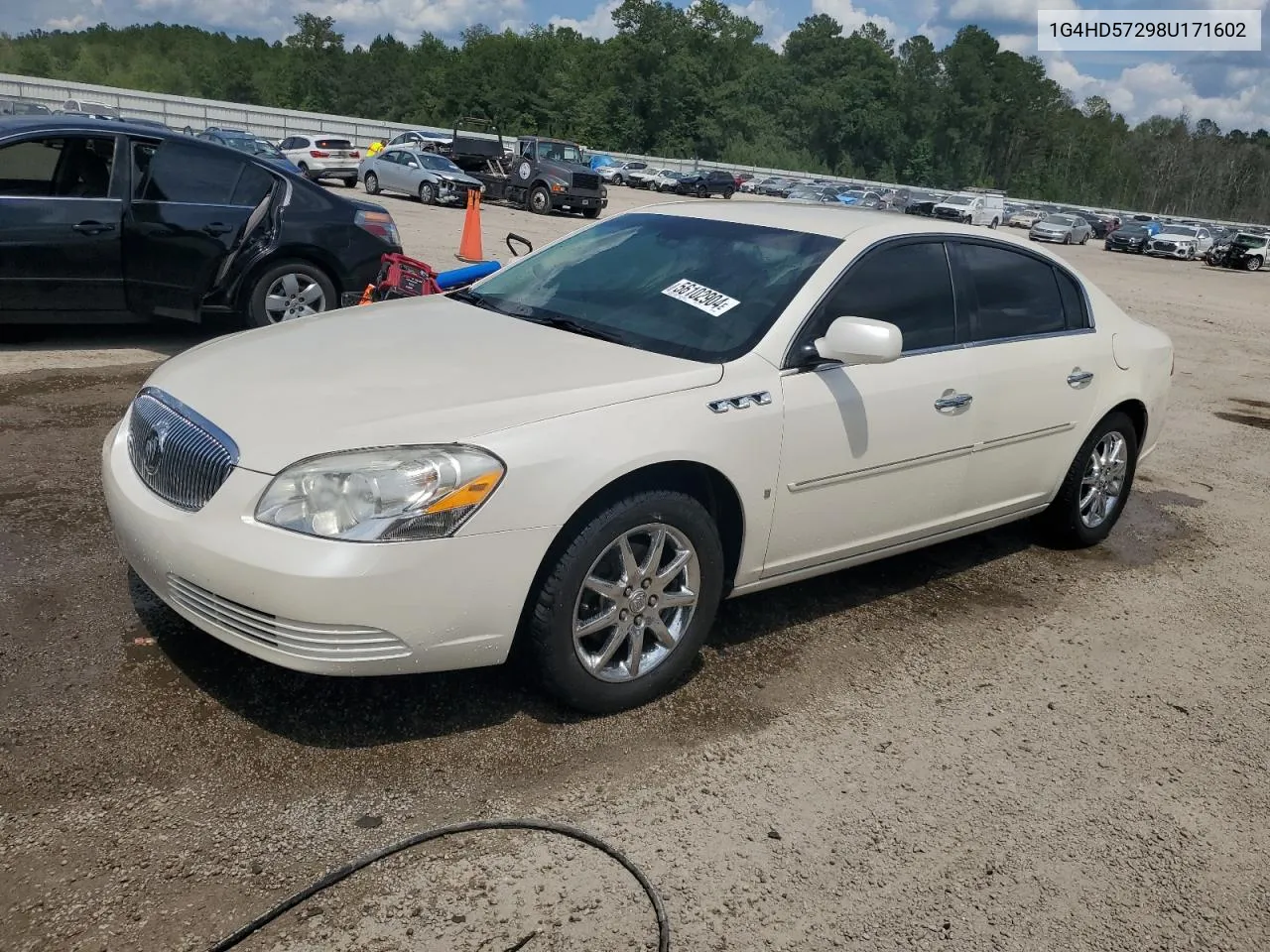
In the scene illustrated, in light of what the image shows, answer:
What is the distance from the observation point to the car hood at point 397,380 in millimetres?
3064

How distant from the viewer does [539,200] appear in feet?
101

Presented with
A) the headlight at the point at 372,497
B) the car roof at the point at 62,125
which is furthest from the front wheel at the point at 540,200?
the headlight at the point at 372,497

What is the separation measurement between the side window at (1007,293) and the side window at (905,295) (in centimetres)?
15

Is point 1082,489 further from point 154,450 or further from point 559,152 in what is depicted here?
point 559,152

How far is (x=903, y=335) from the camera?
4.25 meters

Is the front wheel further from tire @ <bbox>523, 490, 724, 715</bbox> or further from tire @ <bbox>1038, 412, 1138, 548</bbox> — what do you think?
tire @ <bbox>523, 490, 724, 715</bbox>

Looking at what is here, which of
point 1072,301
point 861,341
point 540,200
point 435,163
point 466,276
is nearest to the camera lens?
point 861,341

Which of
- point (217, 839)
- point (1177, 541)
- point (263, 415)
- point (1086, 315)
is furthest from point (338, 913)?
point (1177, 541)

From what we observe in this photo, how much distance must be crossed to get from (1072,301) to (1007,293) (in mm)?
576

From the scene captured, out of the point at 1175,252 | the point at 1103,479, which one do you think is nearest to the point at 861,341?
the point at 1103,479

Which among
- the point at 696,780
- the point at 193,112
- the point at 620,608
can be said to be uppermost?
the point at 193,112

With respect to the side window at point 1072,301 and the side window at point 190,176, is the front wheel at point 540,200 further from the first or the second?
the side window at point 1072,301

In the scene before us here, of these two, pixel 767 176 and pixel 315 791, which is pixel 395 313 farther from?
pixel 767 176

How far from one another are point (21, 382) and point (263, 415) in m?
4.54
